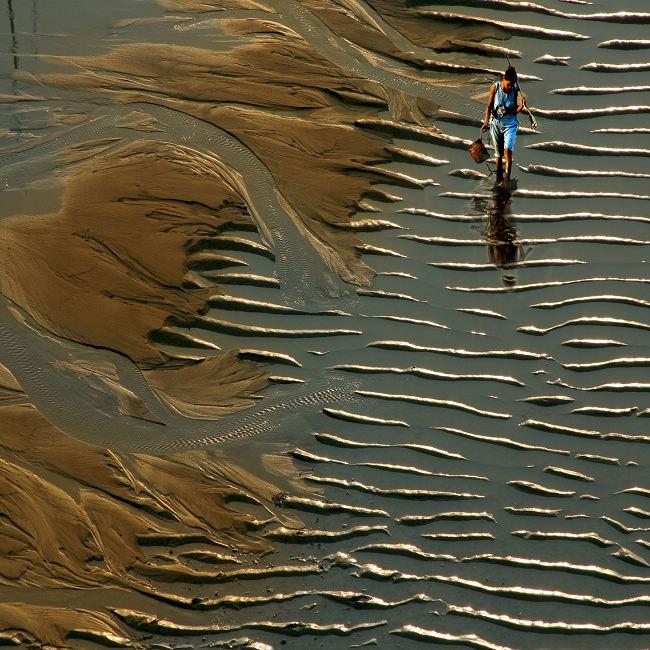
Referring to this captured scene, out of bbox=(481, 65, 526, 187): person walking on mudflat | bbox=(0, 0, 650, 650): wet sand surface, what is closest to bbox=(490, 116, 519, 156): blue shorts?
bbox=(481, 65, 526, 187): person walking on mudflat

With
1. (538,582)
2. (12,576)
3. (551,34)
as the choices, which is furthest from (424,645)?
(551,34)

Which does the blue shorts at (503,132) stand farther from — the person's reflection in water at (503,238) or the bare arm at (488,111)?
the person's reflection in water at (503,238)

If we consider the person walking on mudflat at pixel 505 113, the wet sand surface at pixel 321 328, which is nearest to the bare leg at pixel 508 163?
the person walking on mudflat at pixel 505 113

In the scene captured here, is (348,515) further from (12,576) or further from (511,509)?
(12,576)

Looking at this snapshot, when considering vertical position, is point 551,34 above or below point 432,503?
above

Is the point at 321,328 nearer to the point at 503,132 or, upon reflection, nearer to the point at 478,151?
the point at 478,151

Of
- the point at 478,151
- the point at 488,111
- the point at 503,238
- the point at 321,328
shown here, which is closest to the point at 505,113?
the point at 488,111

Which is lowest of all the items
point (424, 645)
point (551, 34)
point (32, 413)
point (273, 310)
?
point (424, 645)

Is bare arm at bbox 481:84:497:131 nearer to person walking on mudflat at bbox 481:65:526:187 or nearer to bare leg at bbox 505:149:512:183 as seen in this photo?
person walking on mudflat at bbox 481:65:526:187
